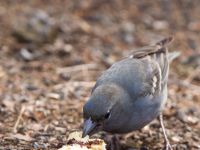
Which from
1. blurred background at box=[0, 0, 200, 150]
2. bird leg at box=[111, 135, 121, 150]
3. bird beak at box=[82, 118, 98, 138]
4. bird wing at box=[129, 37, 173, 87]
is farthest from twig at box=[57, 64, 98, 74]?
bird beak at box=[82, 118, 98, 138]

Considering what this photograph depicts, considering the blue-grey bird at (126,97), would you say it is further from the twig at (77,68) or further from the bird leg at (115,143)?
the twig at (77,68)

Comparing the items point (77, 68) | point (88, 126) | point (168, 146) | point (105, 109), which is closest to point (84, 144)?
point (88, 126)

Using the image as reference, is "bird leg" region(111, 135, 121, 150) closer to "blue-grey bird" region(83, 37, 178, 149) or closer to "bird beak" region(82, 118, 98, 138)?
"blue-grey bird" region(83, 37, 178, 149)

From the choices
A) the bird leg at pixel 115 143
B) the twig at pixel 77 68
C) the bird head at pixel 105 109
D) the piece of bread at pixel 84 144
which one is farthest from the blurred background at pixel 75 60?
the bird head at pixel 105 109

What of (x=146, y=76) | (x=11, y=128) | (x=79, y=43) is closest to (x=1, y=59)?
(x=79, y=43)

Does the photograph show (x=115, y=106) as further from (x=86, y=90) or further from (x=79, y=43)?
(x=79, y=43)

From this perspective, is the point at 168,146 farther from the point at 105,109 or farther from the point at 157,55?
the point at 157,55

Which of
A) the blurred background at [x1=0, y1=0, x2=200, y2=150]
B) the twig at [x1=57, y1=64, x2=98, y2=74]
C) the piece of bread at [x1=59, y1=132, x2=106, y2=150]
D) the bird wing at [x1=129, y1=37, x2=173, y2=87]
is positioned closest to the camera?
the piece of bread at [x1=59, y1=132, x2=106, y2=150]
